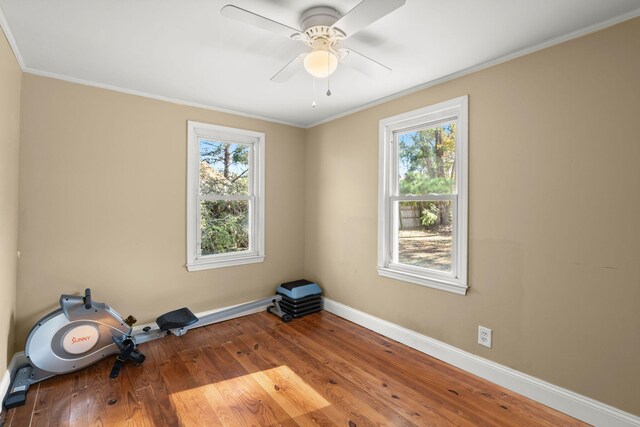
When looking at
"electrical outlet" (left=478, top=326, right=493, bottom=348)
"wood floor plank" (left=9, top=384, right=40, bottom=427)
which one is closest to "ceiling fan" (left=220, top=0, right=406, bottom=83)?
"electrical outlet" (left=478, top=326, right=493, bottom=348)

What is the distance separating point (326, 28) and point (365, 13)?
368 millimetres

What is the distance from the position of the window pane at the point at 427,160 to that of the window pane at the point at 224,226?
1.93 m

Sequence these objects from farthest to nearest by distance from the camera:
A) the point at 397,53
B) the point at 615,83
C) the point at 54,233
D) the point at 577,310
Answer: the point at 54,233 < the point at 397,53 < the point at 577,310 < the point at 615,83

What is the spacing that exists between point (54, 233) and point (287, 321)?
2326 mm

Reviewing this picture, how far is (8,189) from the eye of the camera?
222 cm

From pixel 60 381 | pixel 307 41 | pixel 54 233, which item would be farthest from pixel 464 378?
pixel 54 233

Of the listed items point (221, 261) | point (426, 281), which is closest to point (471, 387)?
point (426, 281)

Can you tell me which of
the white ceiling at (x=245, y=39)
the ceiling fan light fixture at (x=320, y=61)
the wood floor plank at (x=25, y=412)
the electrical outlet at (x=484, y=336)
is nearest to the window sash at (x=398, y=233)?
the electrical outlet at (x=484, y=336)

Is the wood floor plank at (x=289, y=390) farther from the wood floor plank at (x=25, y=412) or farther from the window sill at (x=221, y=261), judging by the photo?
the wood floor plank at (x=25, y=412)

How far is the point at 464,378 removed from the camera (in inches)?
95.1

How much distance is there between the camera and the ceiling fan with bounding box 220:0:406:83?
1.43 m

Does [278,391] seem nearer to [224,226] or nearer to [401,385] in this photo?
[401,385]

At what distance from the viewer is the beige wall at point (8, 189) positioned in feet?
6.70

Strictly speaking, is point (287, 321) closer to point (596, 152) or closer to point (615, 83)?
point (596, 152)
